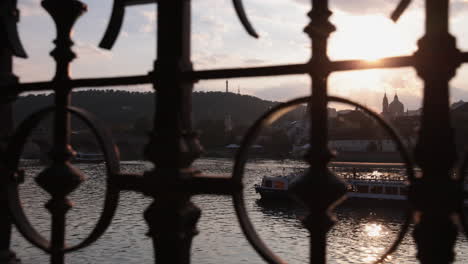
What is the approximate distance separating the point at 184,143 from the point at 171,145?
0.24 feet

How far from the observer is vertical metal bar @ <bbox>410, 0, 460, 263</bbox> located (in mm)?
1415

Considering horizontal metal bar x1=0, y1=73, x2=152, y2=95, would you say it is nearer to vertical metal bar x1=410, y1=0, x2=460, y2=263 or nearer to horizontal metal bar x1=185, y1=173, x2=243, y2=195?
horizontal metal bar x1=185, y1=173, x2=243, y2=195

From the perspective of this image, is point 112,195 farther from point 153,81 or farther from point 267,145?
point 267,145

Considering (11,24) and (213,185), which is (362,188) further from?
(213,185)

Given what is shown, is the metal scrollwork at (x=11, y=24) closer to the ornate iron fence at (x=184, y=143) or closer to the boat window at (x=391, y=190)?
the ornate iron fence at (x=184, y=143)

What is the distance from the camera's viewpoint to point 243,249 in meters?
29.3

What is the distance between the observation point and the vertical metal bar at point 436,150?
4.64 ft

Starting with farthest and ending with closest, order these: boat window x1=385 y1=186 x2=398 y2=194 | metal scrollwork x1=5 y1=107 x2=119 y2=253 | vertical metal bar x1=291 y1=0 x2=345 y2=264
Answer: boat window x1=385 y1=186 x2=398 y2=194
metal scrollwork x1=5 y1=107 x2=119 y2=253
vertical metal bar x1=291 y1=0 x2=345 y2=264

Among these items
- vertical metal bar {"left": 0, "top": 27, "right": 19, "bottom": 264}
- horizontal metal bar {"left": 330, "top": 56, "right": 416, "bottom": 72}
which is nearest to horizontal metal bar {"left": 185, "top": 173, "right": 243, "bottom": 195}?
horizontal metal bar {"left": 330, "top": 56, "right": 416, "bottom": 72}

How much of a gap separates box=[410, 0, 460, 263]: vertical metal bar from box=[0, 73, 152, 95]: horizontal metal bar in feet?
3.72

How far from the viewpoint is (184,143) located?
1.88 metres

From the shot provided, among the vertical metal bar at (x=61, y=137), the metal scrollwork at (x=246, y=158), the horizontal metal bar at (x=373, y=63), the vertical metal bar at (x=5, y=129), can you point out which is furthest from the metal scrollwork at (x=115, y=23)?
the horizontal metal bar at (x=373, y=63)

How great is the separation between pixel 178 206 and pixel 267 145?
95183 mm

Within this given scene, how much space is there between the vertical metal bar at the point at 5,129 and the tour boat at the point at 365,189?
35.2 m
